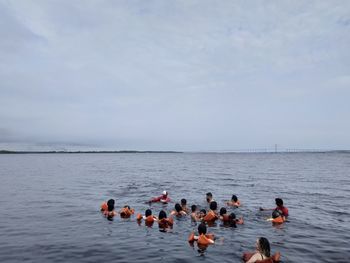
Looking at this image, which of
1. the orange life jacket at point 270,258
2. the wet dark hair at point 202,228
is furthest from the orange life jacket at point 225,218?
the orange life jacket at point 270,258

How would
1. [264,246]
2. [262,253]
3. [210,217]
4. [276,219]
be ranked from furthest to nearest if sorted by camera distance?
[210,217] → [276,219] → [262,253] → [264,246]

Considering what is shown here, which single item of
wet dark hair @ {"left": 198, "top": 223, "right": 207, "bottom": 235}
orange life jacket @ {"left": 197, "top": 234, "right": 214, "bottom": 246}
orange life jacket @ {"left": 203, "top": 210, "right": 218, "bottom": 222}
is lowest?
orange life jacket @ {"left": 197, "top": 234, "right": 214, "bottom": 246}

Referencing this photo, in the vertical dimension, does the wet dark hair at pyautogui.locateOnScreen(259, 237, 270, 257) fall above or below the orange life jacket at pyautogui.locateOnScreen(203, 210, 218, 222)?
above

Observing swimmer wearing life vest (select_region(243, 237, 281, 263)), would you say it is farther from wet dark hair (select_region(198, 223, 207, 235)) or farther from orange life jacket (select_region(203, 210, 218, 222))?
orange life jacket (select_region(203, 210, 218, 222))

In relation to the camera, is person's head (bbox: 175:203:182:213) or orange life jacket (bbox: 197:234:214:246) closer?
orange life jacket (bbox: 197:234:214:246)

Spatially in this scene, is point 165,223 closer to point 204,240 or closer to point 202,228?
point 204,240

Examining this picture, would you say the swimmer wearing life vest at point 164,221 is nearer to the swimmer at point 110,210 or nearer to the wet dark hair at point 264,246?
the swimmer at point 110,210

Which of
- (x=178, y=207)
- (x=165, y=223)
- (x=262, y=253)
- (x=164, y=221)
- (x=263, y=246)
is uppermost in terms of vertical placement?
(x=263, y=246)

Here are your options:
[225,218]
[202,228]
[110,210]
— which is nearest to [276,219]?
[225,218]

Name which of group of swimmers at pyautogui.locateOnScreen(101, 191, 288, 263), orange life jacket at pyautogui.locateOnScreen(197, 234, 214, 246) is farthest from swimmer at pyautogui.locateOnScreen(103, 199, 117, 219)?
orange life jacket at pyautogui.locateOnScreen(197, 234, 214, 246)

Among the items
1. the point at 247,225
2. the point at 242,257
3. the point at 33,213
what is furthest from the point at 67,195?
the point at 242,257

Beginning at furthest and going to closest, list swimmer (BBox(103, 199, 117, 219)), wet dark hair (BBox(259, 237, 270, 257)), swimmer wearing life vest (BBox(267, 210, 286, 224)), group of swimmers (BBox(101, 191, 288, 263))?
swimmer (BBox(103, 199, 117, 219)) → swimmer wearing life vest (BBox(267, 210, 286, 224)) → group of swimmers (BBox(101, 191, 288, 263)) → wet dark hair (BBox(259, 237, 270, 257))

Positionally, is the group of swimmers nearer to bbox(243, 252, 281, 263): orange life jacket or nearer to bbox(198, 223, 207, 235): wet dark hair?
bbox(198, 223, 207, 235): wet dark hair

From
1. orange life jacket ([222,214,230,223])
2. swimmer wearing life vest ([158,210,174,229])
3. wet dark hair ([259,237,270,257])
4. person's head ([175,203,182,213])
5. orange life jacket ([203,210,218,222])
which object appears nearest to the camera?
wet dark hair ([259,237,270,257])
